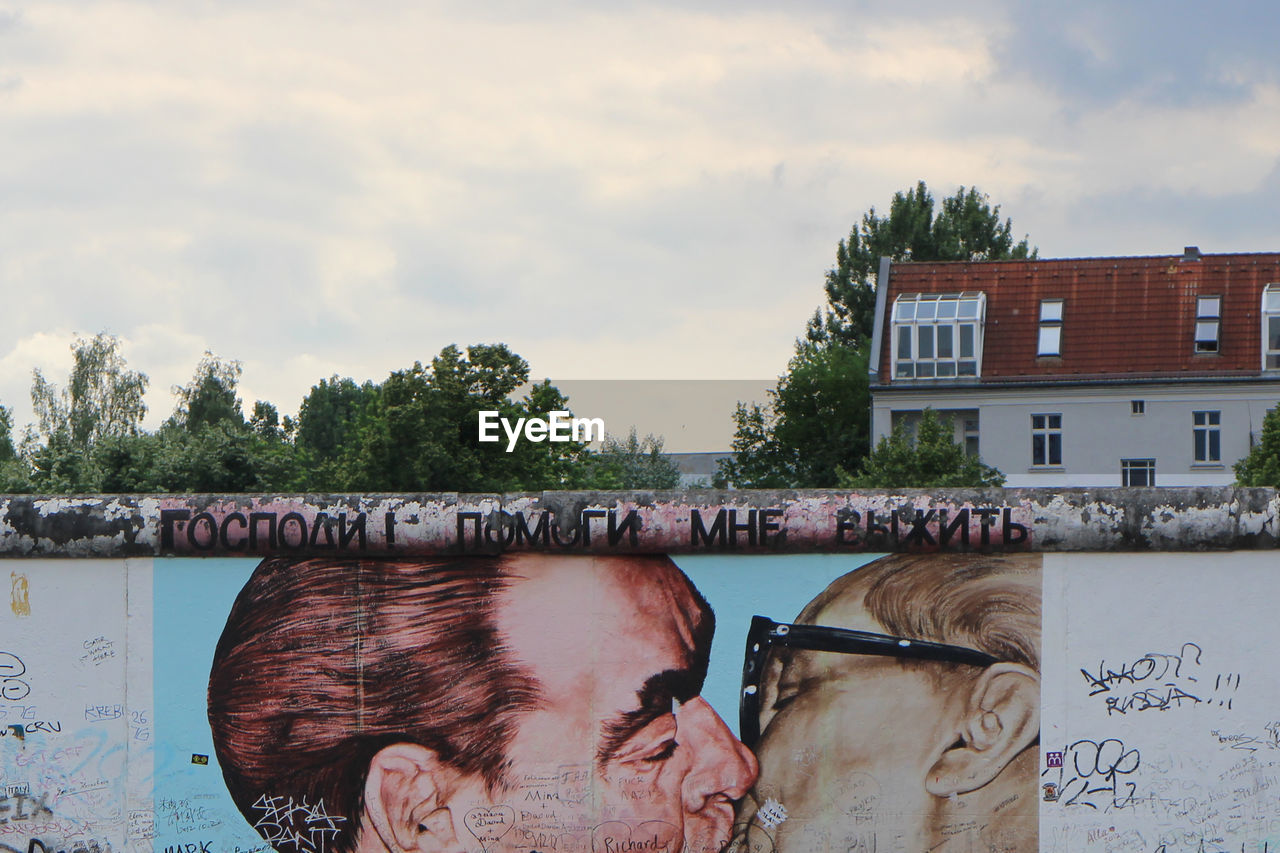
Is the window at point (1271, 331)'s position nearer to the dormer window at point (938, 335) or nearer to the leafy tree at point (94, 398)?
the dormer window at point (938, 335)

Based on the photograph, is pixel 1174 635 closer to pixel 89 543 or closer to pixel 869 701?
pixel 869 701

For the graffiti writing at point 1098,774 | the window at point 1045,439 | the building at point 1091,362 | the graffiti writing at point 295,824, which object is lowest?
the graffiti writing at point 295,824

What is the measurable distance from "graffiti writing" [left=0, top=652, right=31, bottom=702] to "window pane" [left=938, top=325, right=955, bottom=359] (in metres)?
38.1

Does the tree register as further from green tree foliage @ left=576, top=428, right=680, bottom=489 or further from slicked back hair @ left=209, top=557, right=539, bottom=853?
slicked back hair @ left=209, top=557, right=539, bottom=853

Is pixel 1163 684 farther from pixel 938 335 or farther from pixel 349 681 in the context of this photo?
pixel 938 335

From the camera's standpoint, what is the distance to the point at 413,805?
8.21 metres

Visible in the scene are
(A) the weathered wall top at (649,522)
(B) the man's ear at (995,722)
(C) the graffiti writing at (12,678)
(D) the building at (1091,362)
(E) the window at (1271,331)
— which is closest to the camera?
(A) the weathered wall top at (649,522)

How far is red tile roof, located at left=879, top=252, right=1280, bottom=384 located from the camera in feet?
137

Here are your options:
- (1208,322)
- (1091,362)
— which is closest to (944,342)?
(1091,362)

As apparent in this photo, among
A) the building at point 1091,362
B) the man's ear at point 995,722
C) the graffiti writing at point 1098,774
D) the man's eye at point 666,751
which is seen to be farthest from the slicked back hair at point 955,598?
the building at point 1091,362

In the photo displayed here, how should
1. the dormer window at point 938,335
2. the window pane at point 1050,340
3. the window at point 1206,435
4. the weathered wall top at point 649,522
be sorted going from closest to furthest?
the weathered wall top at point 649,522 → the window at point 1206,435 → the window pane at point 1050,340 → the dormer window at point 938,335

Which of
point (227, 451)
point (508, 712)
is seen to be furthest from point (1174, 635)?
point (227, 451)

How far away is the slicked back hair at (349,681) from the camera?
820 cm

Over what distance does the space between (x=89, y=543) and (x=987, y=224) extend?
60224 mm
